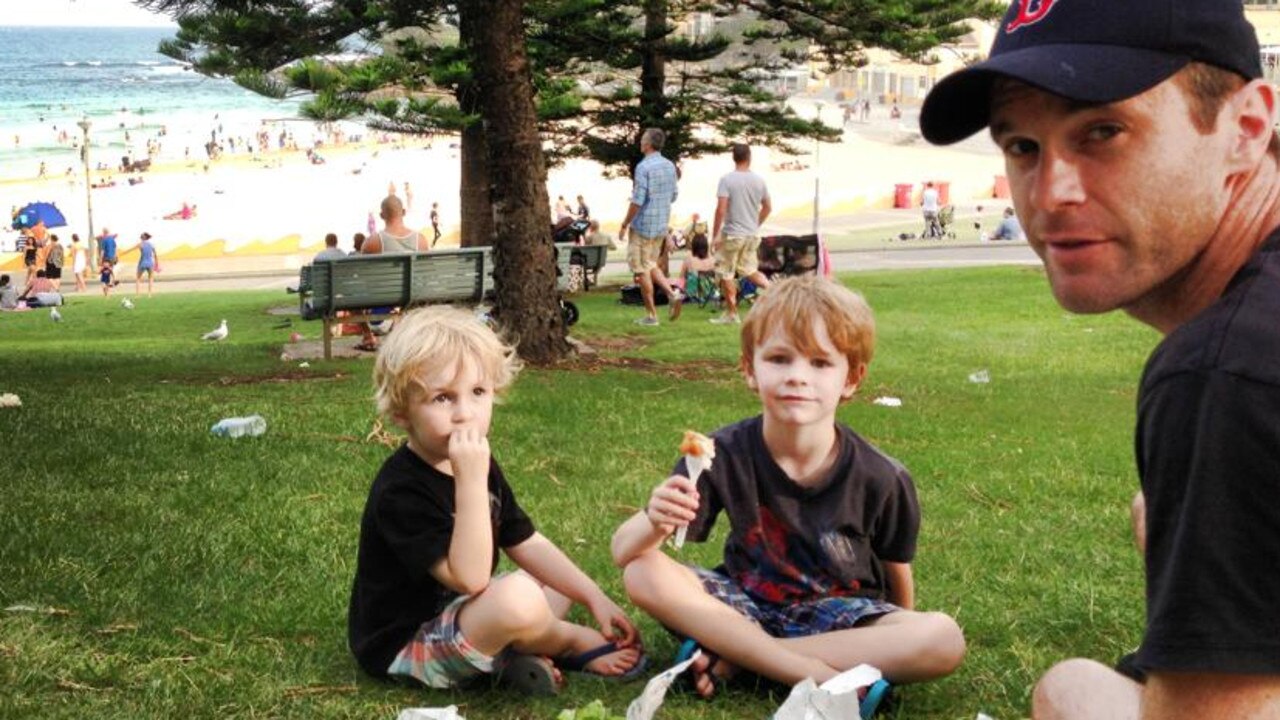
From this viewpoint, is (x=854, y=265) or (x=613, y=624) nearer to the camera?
(x=613, y=624)

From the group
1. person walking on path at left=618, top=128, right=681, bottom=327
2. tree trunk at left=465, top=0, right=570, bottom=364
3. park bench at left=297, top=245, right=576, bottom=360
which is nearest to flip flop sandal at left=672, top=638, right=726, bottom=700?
tree trunk at left=465, top=0, right=570, bottom=364

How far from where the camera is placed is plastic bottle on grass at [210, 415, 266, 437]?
7.11 meters

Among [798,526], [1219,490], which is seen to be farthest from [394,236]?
[1219,490]

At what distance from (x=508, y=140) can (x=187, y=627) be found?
6387 mm

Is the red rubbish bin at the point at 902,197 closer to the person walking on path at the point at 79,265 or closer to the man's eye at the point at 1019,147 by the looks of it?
the person walking on path at the point at 79,265

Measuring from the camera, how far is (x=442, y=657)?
3811 millimetres

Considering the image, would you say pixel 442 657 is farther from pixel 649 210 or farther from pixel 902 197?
pixel 902 197

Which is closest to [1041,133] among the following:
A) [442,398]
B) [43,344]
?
[442,398]

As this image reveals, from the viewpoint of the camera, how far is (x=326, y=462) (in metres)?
6.51

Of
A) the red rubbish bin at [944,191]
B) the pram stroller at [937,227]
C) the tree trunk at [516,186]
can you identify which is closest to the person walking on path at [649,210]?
the tree trunk at [516,186]

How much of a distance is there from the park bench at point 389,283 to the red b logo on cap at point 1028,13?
10.3 m

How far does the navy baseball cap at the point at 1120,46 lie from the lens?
1702 millimetres

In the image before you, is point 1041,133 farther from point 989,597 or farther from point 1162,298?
point 989,597

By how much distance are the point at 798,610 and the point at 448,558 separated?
0.90m
